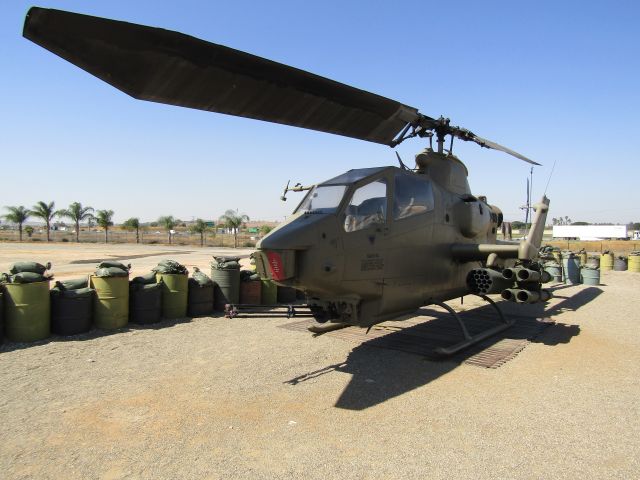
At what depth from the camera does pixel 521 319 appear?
9531 mm

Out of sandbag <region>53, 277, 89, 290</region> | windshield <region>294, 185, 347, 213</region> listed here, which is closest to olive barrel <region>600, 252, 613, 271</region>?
windshield <region>294, 185, 347, 213</region>

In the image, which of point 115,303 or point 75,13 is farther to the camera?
point 115,303

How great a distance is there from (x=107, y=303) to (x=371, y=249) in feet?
16.3

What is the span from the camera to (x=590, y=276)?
15898mm

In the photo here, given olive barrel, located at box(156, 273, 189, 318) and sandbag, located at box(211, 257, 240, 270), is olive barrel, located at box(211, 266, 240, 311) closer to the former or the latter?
sandbag, located at box(211, 257, 240, 270)

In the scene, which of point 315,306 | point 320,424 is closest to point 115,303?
point 315,306

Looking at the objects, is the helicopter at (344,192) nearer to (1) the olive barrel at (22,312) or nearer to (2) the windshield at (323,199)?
(2) the windshield at (323,199)

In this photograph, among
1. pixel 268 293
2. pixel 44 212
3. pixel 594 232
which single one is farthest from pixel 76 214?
pixel 594 232

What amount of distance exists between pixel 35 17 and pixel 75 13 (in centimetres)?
24

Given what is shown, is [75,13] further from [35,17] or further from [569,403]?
[569,403]

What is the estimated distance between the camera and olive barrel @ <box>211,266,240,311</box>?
949 centimetres

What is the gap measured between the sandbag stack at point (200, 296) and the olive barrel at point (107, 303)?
61.0 inches

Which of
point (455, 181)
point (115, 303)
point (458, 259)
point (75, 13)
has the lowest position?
point (115, 303)

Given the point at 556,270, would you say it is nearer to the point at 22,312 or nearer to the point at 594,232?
the point at 22,312
